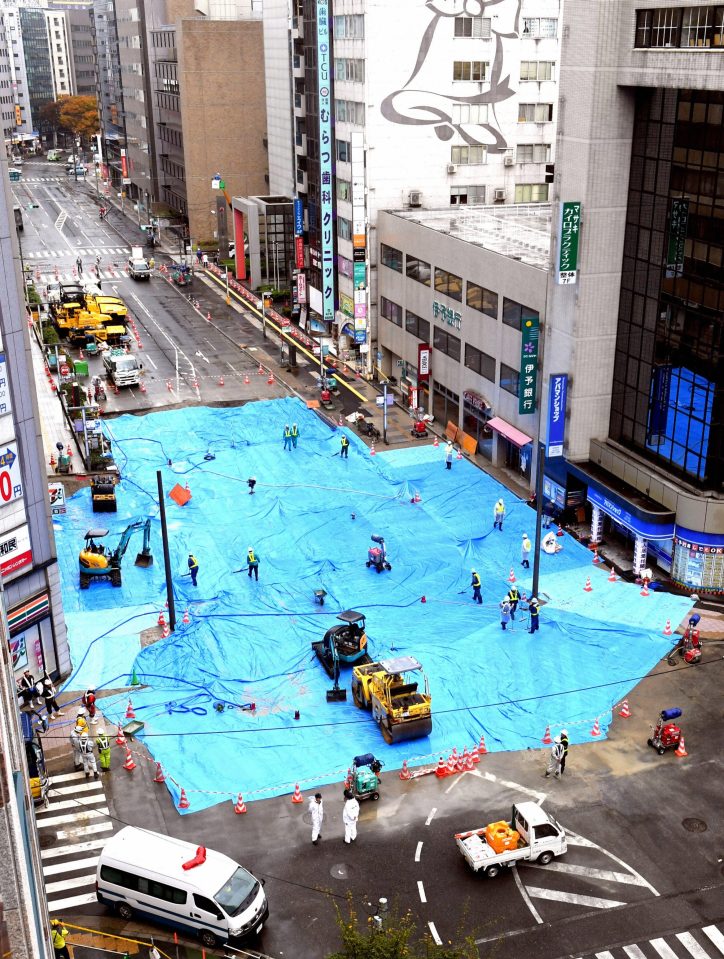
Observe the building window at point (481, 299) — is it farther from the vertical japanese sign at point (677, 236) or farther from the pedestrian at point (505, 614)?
the pedestrian at point (505, 614)

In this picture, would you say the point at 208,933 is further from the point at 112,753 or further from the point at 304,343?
the point at 304,343

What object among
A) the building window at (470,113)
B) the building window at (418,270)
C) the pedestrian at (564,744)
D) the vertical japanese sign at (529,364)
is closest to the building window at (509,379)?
the vertical japanese sign at (529,364)

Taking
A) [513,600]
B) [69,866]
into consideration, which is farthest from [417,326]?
[69,866]

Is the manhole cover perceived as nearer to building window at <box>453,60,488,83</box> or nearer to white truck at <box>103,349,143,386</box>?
white truck at <box>103,349,143,386</box>

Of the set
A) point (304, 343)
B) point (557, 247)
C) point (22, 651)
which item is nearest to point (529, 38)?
point (304, 343)

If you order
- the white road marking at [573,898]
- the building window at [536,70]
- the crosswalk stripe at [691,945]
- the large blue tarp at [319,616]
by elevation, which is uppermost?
the building window at [536,70]

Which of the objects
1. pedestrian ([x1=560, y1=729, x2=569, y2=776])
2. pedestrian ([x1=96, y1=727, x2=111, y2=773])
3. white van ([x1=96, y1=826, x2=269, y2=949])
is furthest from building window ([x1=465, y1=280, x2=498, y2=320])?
white van ([x1=96, y1=826, x2=269, y2=949])

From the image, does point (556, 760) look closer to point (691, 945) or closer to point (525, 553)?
point (691, 945)
